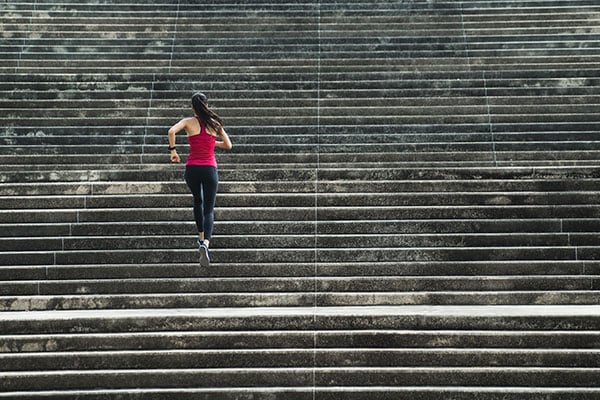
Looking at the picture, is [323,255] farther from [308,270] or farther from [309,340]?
[309,340]

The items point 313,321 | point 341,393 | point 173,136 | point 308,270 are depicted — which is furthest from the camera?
point 308,270

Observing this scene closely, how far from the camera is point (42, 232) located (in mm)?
8633

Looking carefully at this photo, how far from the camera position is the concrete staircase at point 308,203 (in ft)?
22.4

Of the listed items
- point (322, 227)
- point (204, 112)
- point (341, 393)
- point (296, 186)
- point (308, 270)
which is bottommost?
point (341, 393)

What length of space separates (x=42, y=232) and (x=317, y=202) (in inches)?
101

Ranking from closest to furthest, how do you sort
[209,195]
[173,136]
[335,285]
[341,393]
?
[341,393] → [173,136] → [209,195] → [335,285]

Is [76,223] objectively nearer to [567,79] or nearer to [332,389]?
[332,389]

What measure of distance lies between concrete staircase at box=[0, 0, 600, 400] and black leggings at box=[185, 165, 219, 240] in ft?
1.83

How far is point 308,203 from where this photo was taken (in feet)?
29.0

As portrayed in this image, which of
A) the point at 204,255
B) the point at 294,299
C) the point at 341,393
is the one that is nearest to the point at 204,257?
the point at 204,255

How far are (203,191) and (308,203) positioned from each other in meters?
1.38

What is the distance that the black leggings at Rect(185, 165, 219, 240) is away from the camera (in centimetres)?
769

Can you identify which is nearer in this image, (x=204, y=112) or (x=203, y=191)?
(x=204, y=112)

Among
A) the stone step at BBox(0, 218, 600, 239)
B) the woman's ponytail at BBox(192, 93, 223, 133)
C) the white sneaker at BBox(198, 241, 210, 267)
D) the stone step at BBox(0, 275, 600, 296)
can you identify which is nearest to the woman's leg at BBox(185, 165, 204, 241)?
the white sneaker at BBox(198, 241, 210, 267)
